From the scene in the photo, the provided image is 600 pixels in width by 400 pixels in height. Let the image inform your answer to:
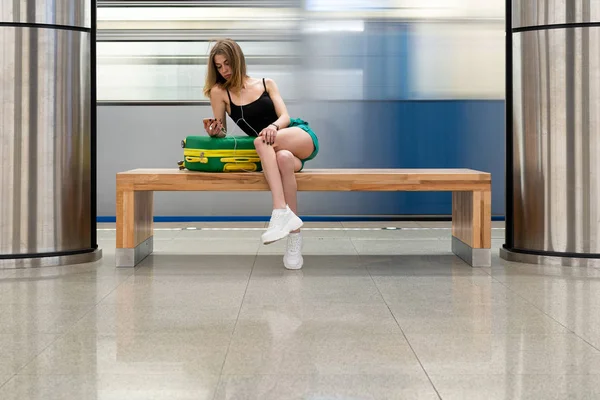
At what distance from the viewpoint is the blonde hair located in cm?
500

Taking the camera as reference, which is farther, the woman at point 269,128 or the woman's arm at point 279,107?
the woman's arm at point 279,107

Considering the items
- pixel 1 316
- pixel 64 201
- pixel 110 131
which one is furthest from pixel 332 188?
pixel 110 131

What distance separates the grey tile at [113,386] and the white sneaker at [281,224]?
6.96 feet

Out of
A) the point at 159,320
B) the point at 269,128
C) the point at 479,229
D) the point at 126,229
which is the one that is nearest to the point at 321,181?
the point at 269,128

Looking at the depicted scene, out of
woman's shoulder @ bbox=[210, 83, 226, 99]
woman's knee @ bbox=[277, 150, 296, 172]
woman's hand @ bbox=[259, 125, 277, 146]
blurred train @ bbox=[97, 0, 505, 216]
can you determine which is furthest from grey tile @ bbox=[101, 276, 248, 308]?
blurred train @ bbox=[97, 0, 505, 216]

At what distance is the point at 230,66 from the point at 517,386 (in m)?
3.13

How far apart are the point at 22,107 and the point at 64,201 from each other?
0.58 meters

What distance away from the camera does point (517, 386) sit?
2395mm

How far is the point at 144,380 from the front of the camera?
247cm

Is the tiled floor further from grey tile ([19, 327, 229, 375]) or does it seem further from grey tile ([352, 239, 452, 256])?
grey tile ([352, 239, 452, 256])

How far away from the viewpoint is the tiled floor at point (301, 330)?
2.42 meters

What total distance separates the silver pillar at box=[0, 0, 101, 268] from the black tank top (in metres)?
0.93

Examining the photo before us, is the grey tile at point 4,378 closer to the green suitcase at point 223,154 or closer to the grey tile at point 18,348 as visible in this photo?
the grey tile at point 18,348

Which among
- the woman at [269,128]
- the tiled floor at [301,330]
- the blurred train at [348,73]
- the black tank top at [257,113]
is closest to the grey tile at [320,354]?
the tiled floor at [301,330]
